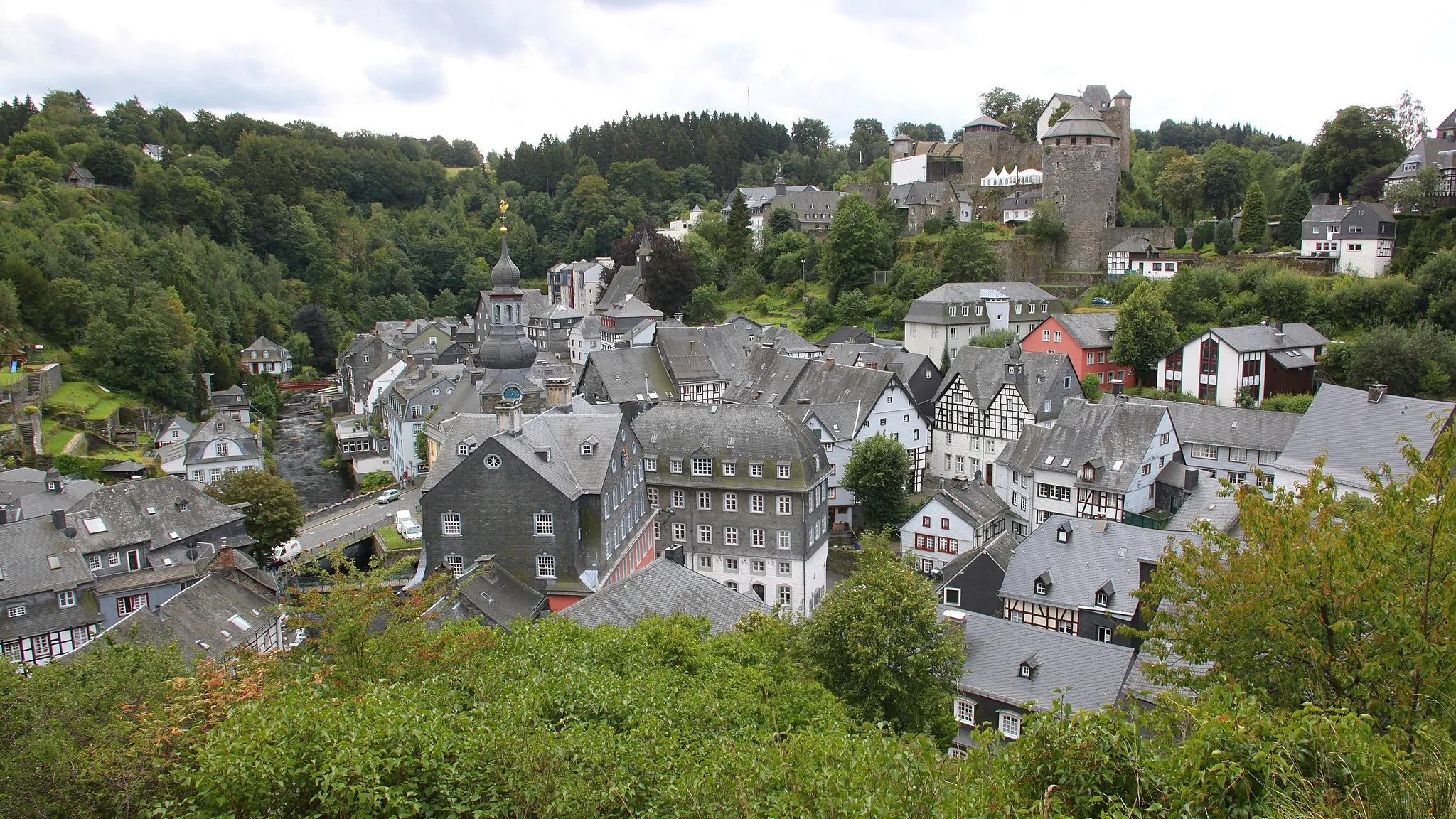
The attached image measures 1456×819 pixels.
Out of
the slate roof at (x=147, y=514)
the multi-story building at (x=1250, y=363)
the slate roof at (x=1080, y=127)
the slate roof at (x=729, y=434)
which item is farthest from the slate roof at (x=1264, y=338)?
the slate roof at (x=147, y=514)

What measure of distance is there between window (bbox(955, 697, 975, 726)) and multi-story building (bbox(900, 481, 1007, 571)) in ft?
38.8

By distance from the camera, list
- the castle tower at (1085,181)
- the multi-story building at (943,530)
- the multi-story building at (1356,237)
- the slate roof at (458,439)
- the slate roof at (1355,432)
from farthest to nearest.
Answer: the castle tower at (1085,181) → the multi-story building at (1356,237) → the multi-story building at (943,530) → the slate roof at (1355,432) → the slate roof at (458,439)

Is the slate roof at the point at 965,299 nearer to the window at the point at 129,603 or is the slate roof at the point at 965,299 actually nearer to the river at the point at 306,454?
the river at the point at 306,454

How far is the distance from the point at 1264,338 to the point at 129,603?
4689 centimetres

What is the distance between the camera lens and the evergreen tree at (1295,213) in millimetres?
62344

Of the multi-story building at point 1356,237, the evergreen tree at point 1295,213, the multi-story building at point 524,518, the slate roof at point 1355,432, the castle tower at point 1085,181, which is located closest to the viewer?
the multi-story building at point 524,518

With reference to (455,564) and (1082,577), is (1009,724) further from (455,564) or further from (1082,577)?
(455,564)

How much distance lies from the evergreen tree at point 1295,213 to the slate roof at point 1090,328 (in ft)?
59.7

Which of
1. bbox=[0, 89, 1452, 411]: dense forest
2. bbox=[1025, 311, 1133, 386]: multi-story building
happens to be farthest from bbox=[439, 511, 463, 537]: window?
bbox=[0, 89, 1452, 411]: dense forest

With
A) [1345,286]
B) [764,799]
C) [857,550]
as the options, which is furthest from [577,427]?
[1345,286]

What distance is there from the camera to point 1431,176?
55.1 meters

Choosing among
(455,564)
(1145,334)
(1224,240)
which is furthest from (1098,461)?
(1224,240)

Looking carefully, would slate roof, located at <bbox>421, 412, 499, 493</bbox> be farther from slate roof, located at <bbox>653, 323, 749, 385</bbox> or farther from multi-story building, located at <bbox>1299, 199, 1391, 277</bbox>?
multi-story building, located at <bbox>1299, 199, 1391, 277</bbox>

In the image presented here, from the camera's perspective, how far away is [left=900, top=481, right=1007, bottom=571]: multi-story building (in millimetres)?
36094
